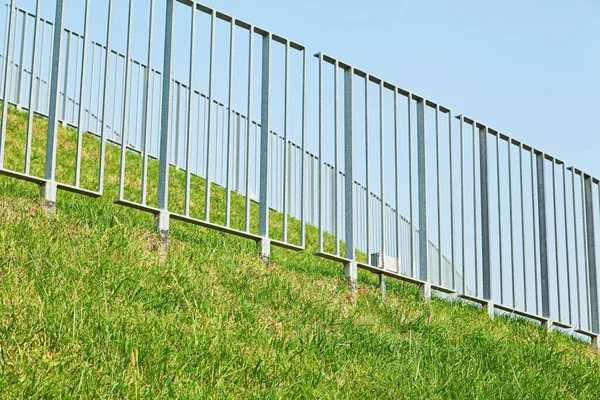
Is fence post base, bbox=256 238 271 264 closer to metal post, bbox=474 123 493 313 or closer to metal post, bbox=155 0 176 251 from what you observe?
metal post, bbox=155 0 176 251

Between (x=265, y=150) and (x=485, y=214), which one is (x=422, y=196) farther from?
(x=265, y=150)

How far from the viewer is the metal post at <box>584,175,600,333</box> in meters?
10.6

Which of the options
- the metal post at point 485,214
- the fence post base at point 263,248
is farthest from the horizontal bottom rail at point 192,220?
the metal post at point 485,214

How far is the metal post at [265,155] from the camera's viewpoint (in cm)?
785

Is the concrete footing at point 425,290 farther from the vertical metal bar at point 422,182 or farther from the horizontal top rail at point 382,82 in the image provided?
the horizontal top rail at point 382,82

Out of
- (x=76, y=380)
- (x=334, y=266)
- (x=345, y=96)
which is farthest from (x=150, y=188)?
(x=76, y=380)

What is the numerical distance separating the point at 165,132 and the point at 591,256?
555 centimetres

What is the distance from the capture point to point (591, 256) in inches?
428

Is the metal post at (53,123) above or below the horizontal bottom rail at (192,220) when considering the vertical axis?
above

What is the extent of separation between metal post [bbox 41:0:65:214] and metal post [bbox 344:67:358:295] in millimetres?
2486

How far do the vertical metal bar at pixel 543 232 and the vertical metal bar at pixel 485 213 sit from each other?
844 millimetres

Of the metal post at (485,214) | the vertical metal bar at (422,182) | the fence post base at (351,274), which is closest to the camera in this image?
the fence post base at (351,274)

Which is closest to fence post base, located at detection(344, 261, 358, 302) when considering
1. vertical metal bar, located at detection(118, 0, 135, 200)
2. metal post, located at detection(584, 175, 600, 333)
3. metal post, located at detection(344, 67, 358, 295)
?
metal post, located at detection(344, 67, 358, 295)

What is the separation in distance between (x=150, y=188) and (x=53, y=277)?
5838mm
